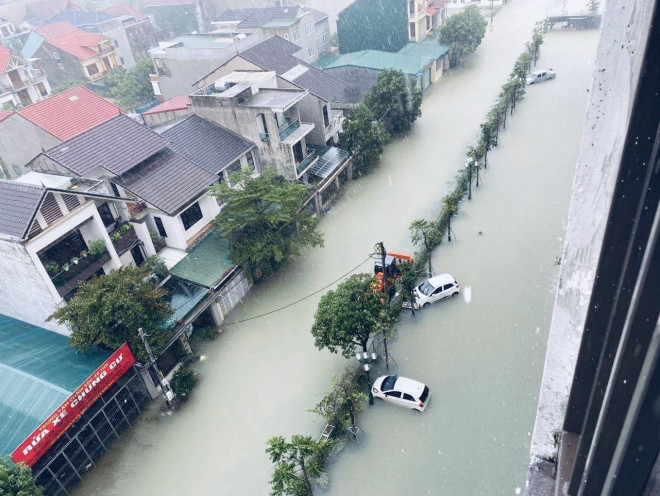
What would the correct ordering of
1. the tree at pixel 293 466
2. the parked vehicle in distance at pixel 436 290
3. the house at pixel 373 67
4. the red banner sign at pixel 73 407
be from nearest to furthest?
the tree at pixel 293 466
the red banner sign at pixel 73 407
the parked vehicle in distance at pixel 436 290
the house at pixel 373 67

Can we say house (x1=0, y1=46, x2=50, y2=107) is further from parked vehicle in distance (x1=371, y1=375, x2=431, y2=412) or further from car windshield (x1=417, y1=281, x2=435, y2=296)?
parked vehicle in distance (x1=371, y1=375, x2=431, y2=412)

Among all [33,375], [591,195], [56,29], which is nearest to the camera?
[591,195]

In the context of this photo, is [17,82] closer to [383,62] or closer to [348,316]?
[383,62]

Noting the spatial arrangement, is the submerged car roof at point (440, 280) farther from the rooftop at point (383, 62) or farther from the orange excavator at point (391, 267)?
the rooftop at point (383, 62)

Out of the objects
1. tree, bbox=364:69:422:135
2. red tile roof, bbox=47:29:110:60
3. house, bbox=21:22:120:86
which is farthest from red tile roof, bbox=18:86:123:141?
red tile roof, bbox=47:29:110:60

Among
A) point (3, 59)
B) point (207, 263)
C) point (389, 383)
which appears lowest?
point (389, 383)

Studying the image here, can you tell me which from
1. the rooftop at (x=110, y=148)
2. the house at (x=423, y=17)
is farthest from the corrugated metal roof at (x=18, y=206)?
the house at (x=423, y=17)

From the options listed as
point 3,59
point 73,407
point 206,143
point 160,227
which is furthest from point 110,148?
point 3,59
